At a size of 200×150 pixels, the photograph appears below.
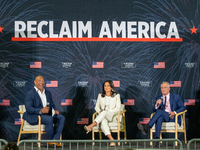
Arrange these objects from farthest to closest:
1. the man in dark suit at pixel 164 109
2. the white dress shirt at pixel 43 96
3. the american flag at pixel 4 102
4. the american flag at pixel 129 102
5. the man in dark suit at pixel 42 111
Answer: the american flag at pixel 129 102 → the american flag at pixel 4 102 → the white dress shirt at pixel 43 96 → the man in dark suit at pixel 164 109 → the man in dark suit at pixel 42 111

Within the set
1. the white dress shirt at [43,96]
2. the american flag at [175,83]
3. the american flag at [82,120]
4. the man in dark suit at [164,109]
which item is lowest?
the american flag at [82,120]

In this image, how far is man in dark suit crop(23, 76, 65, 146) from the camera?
595 centimetres

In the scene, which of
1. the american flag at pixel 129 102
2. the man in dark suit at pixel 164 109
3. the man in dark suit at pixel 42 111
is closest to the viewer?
the man in dark suit at pixel 42 111

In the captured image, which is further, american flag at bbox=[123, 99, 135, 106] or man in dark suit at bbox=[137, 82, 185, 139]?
american flag at bbox=[123, 99, 135, 106]

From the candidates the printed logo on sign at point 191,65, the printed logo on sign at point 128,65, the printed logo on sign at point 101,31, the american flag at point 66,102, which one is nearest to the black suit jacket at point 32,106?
the american flag at point 66,102

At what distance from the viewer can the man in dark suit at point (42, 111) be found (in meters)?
5.95

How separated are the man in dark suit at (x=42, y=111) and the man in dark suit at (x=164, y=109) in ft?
5.15

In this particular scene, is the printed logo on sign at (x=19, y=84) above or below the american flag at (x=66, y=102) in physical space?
above

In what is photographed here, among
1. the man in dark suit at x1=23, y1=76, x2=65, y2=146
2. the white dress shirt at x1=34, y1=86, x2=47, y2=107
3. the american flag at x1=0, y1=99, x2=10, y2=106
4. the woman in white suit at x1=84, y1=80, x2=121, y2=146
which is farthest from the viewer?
the american flag at x1=0, y1=99, x2=10, y2=106

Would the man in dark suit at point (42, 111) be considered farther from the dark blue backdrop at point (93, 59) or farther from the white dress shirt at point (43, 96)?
the dark blue backdrop at point (93, 59)

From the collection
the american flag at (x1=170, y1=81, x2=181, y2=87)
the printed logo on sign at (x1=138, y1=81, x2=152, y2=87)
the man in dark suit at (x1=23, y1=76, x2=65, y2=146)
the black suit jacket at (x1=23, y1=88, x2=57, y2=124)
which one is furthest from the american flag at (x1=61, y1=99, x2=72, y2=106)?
the american flag at (x1=170, y1=81, x2=181, y2=87)

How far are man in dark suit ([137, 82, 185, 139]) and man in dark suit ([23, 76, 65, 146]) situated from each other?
1570mm

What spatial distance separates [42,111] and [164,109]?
7.92 ft

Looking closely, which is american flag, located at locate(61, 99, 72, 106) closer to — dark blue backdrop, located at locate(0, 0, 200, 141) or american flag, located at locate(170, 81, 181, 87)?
dark blue backdrop, located at locate(0, 0, 200, 141)
